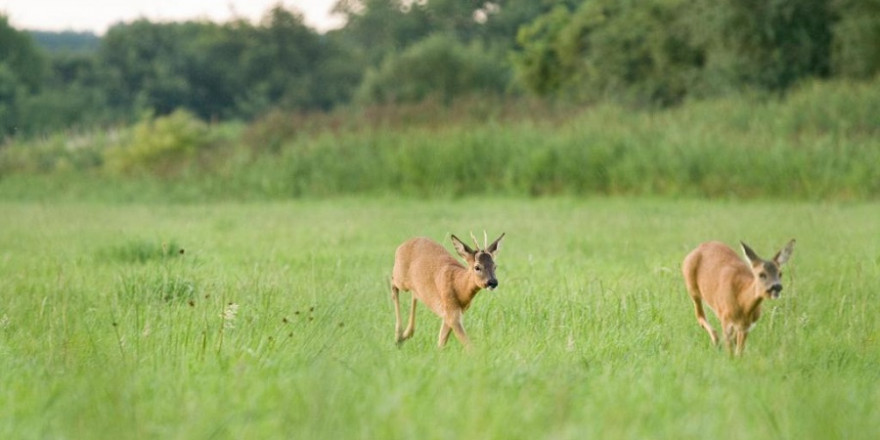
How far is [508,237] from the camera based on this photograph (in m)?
14.4

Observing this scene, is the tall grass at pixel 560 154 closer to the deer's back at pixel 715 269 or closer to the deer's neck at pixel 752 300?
the deer's back at pixel 715 269

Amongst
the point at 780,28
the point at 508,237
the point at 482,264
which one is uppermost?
the point at 780,28

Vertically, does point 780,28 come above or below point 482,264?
above

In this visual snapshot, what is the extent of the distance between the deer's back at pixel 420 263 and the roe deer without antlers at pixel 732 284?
153 cm

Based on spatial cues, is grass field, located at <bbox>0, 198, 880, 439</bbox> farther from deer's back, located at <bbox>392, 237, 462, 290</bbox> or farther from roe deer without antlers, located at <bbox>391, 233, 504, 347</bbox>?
deer's back, located at <bbox>392, 237, 462, 290</bbox>

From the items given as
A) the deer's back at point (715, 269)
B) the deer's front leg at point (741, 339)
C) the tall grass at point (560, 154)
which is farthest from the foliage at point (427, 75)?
the deer's front leg at point (741, 339)

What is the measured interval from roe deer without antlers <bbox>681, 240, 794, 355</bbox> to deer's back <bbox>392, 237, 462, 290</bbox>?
153cm

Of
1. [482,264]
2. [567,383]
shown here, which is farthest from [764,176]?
[567,383]

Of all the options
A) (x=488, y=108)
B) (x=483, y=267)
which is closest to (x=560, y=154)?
(x=488, y=108)

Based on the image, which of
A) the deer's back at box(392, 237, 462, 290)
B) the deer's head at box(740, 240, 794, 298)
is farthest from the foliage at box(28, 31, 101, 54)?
the deer's head at box(740, 240, 794, 298)

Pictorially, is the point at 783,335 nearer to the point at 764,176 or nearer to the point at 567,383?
the point at 567,383

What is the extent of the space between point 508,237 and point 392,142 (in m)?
10.9

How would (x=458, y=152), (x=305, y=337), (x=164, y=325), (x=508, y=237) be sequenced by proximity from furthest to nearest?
(x=458, y=152) → (x=508, y=237) → (x=164, y=325) → (x=305, y=337)

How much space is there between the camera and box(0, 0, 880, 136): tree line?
105 feet
